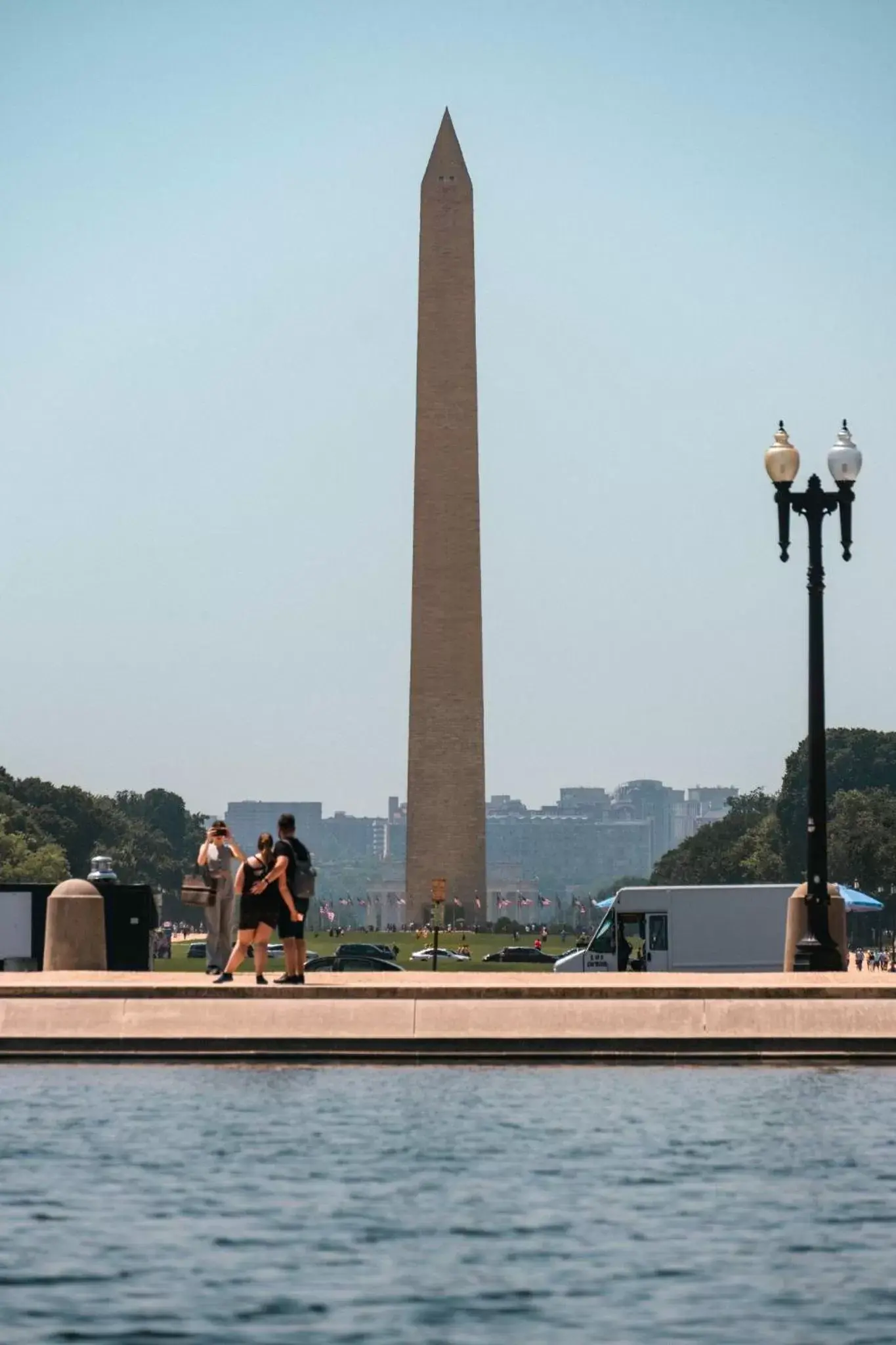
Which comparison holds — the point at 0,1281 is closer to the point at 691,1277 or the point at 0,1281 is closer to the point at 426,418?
the point at 691,1277

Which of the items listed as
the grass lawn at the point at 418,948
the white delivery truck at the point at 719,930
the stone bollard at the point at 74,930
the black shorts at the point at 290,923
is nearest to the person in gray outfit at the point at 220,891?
the stone bollard at the point at 74,930

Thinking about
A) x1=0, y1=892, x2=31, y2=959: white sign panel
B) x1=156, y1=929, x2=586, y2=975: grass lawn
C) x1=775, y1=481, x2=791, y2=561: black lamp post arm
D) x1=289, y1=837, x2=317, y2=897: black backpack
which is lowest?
x1=156, y1=929, x2=586, y2=975: grass lawn

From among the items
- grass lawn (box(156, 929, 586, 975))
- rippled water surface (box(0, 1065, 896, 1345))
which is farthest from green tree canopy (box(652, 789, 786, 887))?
rippled water surface (box(0, 1065, 896, 1345))

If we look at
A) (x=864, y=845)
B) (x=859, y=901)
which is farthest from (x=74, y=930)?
(x=864, y=845)

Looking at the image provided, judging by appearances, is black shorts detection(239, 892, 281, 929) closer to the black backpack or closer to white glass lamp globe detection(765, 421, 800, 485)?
the black backpack

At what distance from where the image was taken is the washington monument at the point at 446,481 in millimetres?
100125

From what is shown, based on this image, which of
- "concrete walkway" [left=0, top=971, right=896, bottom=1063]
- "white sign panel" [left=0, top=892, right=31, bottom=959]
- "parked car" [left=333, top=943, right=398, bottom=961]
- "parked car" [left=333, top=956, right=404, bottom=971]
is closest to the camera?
"concrete walkway" [left=0, top=971, right=896, bottom=1063]

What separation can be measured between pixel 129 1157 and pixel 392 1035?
7471 millimetres

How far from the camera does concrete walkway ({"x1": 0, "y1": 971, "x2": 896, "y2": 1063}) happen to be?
2231cm

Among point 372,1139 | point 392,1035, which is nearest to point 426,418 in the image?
point 392,1035

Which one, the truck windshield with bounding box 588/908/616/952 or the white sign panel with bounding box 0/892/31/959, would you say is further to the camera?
the truck windshield with bounding box 588/908/616/952

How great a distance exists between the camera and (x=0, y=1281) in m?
11.4

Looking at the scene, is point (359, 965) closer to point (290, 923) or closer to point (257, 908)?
point (257, 908)

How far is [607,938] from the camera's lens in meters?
54.5
